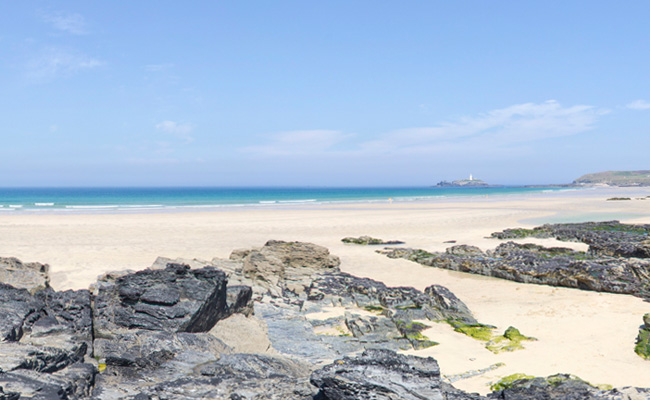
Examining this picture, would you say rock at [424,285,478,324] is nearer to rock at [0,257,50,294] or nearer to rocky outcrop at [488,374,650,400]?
rocky outcrop at [488,374,650,400]

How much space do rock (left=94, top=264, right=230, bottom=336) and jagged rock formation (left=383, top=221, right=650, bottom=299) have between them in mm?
10640

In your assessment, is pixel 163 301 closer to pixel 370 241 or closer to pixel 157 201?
pixel 370 241

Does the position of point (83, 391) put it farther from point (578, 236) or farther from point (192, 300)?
point (578, 236)

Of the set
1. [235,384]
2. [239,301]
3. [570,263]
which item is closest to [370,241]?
[570,263]

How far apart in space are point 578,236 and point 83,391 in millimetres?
24093

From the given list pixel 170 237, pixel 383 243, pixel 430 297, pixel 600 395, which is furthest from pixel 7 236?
pixel 600 395

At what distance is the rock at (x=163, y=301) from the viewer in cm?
638

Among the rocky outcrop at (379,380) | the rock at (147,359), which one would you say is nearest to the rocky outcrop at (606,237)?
the rocky outcrop at (379,380)

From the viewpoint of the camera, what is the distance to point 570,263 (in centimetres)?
1412

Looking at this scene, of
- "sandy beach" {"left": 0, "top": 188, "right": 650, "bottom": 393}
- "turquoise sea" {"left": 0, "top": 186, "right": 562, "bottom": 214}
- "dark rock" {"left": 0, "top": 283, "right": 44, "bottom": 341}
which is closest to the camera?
"dark rock" {"left": 0, "top": 283, "right": 44, "bottom": 341}

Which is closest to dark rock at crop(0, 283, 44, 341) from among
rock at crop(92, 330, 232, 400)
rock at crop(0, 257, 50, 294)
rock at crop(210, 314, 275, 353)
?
rock at crop(92, 330, 232, 400)

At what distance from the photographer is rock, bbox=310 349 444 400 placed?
12.7 ft

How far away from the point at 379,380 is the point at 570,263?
12.6 m

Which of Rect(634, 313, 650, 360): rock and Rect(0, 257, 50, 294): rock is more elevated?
Rect(0, 257, 50, 294): rock
